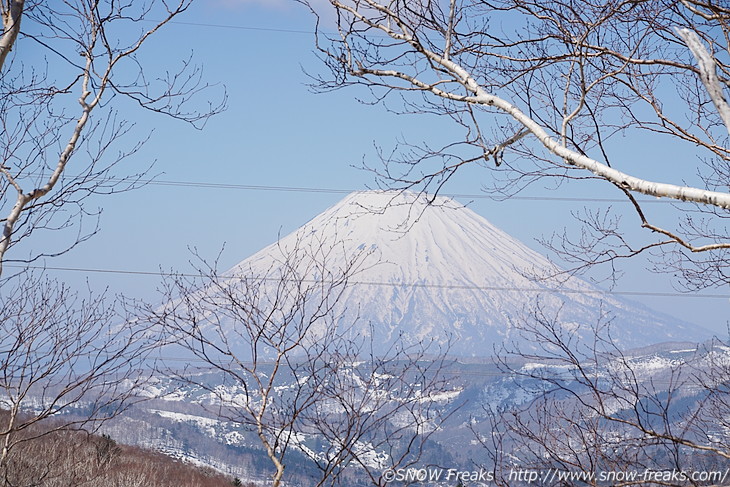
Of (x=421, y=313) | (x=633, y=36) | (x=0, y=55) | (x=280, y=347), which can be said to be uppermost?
(x=421, y=313)

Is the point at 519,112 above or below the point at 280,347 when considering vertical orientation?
above

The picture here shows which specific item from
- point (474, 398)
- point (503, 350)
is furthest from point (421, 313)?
point (503, 350)

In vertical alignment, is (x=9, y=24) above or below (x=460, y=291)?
below

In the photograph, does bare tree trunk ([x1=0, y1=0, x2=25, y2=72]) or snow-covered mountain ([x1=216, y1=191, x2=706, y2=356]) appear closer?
bare tree trunk ([x1=0, y1=0, x2=25, y2=72])

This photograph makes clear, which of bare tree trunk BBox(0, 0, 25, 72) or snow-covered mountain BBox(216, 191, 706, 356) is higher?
snow-covered mountain BBox(216, 191, 706, 356)

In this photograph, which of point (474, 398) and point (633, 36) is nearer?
point (633, 36)

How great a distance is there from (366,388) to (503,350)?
3.31ft

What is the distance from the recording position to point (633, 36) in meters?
3.76

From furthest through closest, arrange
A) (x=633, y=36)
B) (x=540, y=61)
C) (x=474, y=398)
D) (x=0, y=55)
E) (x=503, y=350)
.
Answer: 1. (x=474, y=398)
2. (x=503, y=350)
3. (x=633, y=36)
4. (x=540, y=61)
5. (x=0, y=55)

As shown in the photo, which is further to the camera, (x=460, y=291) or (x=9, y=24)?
(x=460, y=291)

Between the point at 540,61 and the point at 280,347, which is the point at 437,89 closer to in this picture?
the point at 540,61

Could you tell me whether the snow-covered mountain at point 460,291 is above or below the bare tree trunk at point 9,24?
above

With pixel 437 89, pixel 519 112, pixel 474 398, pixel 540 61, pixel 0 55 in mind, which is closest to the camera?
pixel 0 55

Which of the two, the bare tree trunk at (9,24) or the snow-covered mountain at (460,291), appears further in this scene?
the snow-covered mountain at (460,291)
